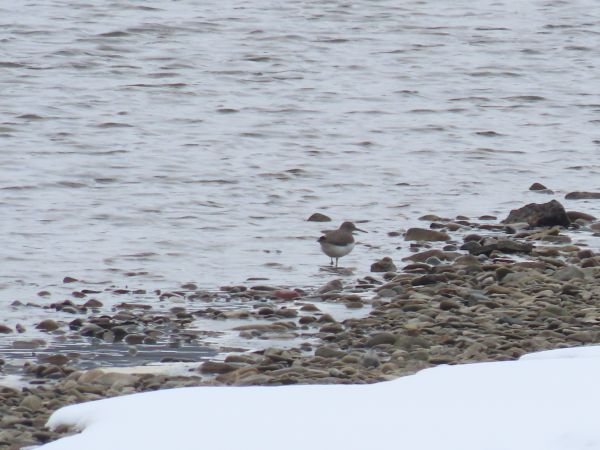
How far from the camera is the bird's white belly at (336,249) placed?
37.6ft

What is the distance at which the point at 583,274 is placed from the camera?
1042cm

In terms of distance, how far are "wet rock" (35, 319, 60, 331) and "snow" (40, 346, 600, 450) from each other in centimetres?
322

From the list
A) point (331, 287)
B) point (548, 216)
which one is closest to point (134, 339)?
point (331, 287)

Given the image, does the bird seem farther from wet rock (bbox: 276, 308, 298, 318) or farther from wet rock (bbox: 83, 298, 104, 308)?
wet rock (bbox: 83, 298, 104, 308)

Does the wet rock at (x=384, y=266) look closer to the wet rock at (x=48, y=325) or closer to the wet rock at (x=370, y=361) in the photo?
the wet rock at (x=48, y=325)

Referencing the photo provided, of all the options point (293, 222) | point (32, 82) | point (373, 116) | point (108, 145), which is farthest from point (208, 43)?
point (293, 222)

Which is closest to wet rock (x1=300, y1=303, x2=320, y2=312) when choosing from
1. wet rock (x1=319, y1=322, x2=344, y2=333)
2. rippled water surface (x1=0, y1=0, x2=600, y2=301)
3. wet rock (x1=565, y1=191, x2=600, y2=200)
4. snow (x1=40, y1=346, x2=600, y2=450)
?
wet rock (x1=319, y1=322, x2=344, y2=333)

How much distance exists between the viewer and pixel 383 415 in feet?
18.2

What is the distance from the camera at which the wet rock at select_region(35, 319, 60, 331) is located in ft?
30.7

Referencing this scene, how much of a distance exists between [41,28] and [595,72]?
389 inches

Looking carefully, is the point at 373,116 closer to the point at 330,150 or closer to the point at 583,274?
the point at 330,150

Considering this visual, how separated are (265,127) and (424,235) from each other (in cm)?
646

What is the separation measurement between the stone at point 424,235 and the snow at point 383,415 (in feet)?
20.6

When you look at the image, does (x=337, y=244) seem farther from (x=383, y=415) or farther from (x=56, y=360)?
(x=383, y=415)
